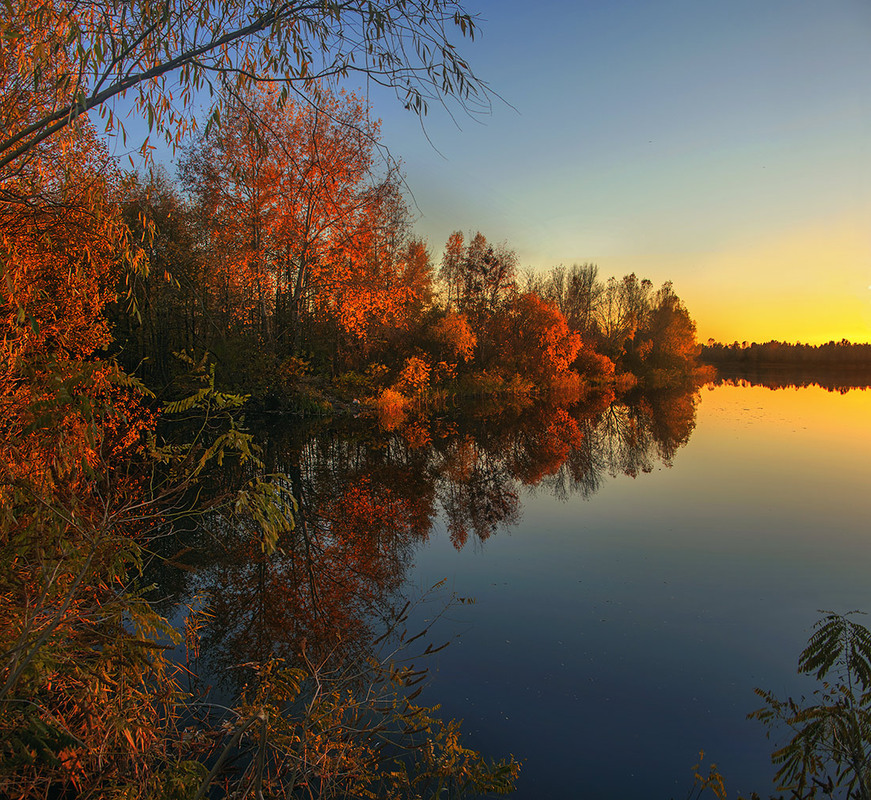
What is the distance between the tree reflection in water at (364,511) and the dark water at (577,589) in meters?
0.05

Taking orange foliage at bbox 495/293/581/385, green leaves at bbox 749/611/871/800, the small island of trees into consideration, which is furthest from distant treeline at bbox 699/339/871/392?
green leaves at bbox 749/611/871/800

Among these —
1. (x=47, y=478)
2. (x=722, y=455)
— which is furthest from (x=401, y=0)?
(x=722, y=455)

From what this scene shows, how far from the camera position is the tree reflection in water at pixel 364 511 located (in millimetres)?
5723

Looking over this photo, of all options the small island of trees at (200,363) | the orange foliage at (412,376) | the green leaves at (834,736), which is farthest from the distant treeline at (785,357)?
the green leaves at (834,736)

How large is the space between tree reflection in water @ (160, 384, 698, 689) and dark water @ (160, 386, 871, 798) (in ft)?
0.16

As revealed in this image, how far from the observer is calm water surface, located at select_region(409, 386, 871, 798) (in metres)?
4.16

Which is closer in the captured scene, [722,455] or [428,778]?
[428,778]

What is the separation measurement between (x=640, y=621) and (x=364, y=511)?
5.38 m

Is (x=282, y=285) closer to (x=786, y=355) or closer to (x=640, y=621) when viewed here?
(x=640, y=621)

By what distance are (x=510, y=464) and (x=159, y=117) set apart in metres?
12.6

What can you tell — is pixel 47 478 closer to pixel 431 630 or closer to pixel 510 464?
pixel 431 630

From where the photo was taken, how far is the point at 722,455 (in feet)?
54.4

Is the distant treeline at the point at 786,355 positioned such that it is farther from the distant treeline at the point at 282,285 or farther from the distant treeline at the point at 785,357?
the distant treeline at the point at 282,285

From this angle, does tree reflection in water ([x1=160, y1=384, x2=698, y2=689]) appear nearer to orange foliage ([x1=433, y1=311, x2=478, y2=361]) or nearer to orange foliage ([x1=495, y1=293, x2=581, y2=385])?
orange foliage ([x1=433, y1=311, x2=478, y2=361])
